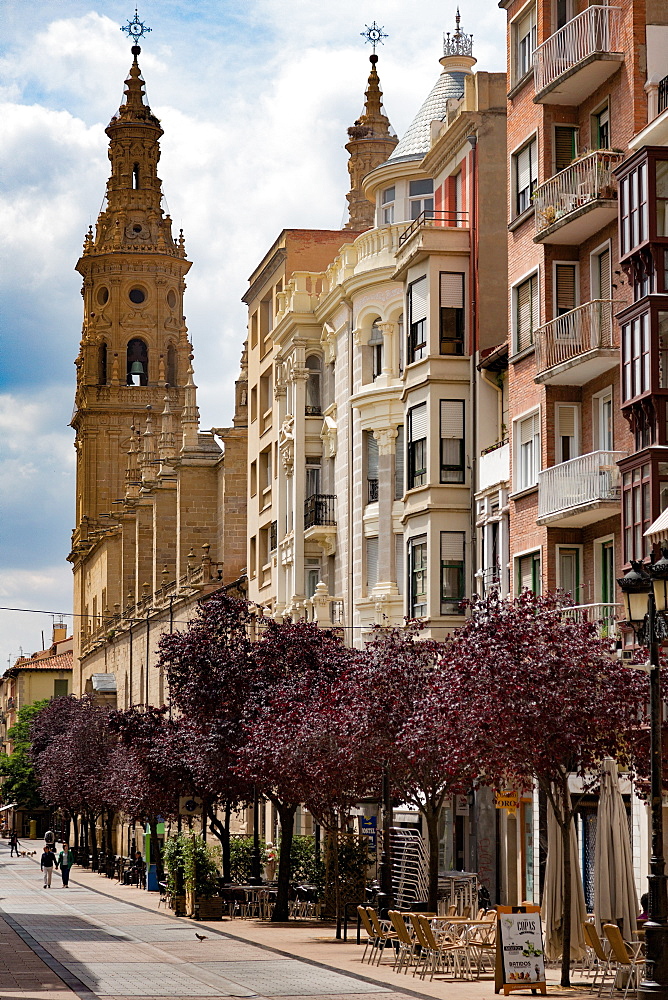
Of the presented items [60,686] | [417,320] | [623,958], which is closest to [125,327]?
[60,686]

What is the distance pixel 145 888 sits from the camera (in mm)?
61406

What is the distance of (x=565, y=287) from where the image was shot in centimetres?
3644

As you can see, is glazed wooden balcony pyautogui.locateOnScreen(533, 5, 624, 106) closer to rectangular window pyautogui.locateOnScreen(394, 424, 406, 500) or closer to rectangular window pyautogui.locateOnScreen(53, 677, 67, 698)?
rectangular window pyautogui.locateOnScreen(394, 424, 406, 500)

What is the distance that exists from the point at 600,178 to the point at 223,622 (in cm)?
1493

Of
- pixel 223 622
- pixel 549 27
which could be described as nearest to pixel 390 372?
pixel 223 622

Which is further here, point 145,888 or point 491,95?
point 145,888

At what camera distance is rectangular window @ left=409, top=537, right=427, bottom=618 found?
143 feet

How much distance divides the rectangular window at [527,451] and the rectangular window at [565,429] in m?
0.84

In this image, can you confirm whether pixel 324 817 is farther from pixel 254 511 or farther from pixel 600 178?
pixel 254 511

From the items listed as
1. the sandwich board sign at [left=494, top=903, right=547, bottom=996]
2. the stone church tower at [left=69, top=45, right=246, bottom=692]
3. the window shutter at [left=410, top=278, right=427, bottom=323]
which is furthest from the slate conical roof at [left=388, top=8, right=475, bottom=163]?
the stone church tower at [left=69, top=45, right=246, bottom=692]

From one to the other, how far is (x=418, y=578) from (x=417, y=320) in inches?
251

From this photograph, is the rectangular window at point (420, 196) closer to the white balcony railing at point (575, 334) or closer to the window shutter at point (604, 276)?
the white balcony railing at point (575, 334)

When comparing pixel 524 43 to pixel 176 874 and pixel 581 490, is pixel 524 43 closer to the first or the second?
pixel 581 490

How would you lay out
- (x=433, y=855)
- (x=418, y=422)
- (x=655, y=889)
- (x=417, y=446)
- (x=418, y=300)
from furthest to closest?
(x=418, y=300) → (x=417, y=446) → (x=418, y=422) → (x=433, y=855) → (x=655, y=889)
